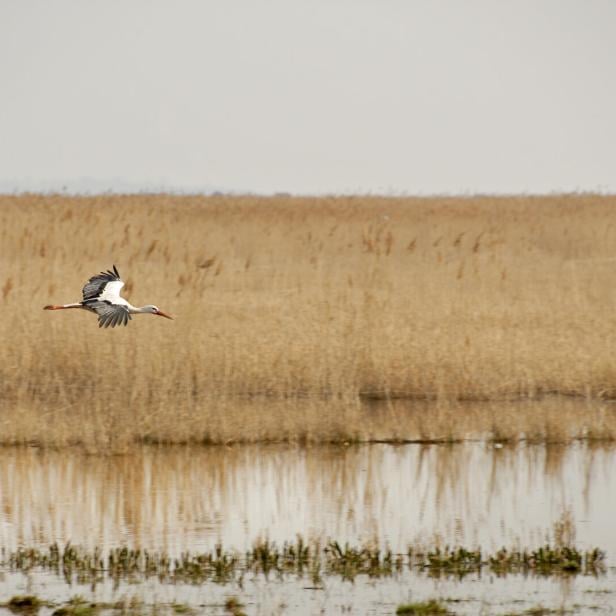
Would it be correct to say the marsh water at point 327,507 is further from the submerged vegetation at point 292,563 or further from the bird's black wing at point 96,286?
the bird's black wing at point 96,286

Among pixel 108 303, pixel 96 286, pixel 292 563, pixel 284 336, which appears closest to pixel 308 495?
pixel 292 563

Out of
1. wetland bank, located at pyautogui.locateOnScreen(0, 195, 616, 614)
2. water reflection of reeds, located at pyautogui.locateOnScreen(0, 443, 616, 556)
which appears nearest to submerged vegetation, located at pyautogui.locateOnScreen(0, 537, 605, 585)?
wetland bank, located at pyautogui.locateOnScreen(0, 195, 616, 614)

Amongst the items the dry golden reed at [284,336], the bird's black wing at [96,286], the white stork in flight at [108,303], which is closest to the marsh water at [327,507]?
the dry golden reed at [284,336]

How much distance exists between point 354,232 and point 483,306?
599 cm

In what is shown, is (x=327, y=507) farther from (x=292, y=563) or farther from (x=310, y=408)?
(x=310, y=408)

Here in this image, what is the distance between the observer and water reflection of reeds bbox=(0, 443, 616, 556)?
8.45 meters

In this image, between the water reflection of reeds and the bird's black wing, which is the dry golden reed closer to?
the water reflection of reeds

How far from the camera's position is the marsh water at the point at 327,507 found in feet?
23.7

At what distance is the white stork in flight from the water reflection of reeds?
1019 mm

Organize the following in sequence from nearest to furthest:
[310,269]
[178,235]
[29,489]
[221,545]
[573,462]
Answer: [221,545] → [29,489] → [573,462] → [310,269] → [178,235]

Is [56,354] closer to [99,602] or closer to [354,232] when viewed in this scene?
[99,602]

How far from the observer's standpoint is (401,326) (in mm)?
13719

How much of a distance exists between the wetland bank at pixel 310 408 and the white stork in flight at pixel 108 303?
0.99 m

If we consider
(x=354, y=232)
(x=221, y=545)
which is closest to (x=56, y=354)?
(x=221, y=545)
